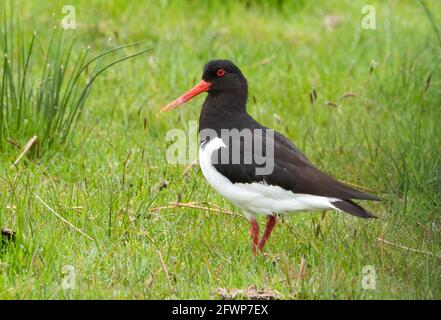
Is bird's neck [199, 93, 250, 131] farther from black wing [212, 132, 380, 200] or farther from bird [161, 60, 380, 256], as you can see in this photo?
black wing [212, 132, 380, 200]

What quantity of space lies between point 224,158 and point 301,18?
4.33 metres

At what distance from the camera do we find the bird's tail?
181 inches

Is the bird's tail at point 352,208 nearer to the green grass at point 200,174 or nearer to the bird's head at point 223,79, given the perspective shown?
the green grass at point 200,174

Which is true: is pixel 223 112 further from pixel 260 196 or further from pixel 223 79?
pixel 260 196

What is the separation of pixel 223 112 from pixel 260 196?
2.21ft

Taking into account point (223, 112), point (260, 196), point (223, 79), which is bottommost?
point (260, 196)

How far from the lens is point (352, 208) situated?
183 inches

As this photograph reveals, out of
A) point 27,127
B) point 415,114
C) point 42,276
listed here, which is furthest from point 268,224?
point 415,114

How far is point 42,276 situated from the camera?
447 cm

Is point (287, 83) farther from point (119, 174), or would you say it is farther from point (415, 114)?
point (119, 174)

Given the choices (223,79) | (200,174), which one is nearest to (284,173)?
(223,79)

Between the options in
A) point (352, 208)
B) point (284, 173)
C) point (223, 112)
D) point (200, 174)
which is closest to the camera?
point (352, 208)

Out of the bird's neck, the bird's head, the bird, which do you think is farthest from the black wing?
the bird's head
